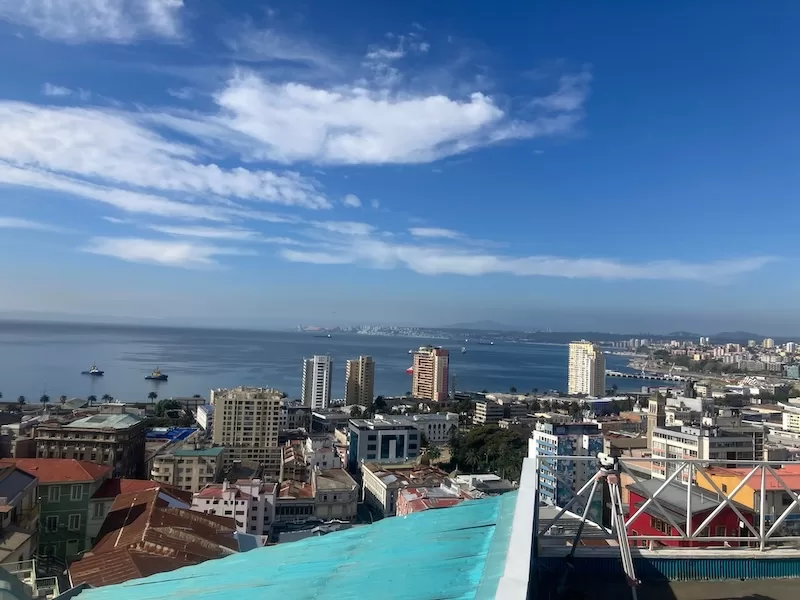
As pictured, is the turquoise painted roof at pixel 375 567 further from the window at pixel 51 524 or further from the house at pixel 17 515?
the window at pixel 51 524

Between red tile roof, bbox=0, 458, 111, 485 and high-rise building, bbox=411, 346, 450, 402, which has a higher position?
red tile roof, bbox=0, 458, 111, 485

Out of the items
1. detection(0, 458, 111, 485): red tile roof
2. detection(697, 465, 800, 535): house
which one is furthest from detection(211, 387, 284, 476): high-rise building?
detection(697, 465, 800, 535): house

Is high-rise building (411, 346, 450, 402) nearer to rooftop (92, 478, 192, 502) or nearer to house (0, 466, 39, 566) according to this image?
rooftop (92, 478, 192, 502)

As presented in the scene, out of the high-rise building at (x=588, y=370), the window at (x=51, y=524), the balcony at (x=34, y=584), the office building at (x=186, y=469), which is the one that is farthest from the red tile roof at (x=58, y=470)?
the high-rise building at (x=588, y=370)

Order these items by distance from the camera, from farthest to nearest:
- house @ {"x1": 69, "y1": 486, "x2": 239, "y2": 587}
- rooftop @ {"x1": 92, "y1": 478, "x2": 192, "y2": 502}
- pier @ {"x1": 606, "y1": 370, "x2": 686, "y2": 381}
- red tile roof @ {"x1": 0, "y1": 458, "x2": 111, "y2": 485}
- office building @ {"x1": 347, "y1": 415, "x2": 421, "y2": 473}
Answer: pier @ {"x1": 606, "y1": 370, "x2": 686, "y2": 381} → office building @ {"x1": 347, "y1": 415, "x2": 421, "y2": 473} → rooftop @ {"x1": 92, "y1": 478, "x2": 192, "y2": 502} → red tile roof @ {"x1": 0, "y1": 458, "x2": 111, "y2": 485} → house @ {"x1": 69, "y1": 486, "x2": 239, "y2": 587}

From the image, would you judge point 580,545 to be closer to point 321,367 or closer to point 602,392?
point 321,367

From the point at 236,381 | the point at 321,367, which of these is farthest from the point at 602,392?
the point at 236,381
